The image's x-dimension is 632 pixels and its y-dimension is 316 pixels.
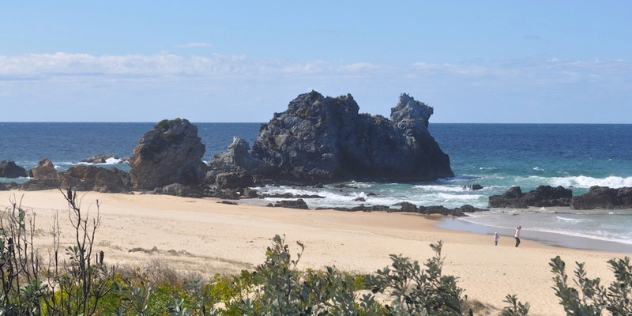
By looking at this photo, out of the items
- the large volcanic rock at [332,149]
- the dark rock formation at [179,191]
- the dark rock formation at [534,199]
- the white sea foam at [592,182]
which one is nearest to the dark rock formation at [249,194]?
the dark rock formation at [179,191]

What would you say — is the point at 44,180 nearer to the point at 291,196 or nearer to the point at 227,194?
the point at 227,194

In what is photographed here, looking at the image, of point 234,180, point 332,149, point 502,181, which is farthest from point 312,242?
point 502,181

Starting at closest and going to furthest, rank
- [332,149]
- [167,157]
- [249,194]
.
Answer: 1. [249,194]
2. [167,157]
3. [332,149]

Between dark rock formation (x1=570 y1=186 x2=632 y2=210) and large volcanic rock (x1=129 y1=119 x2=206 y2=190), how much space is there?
77.0ft

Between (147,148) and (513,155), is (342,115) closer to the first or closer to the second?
(147,148)

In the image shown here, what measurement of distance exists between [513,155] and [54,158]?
163 ft

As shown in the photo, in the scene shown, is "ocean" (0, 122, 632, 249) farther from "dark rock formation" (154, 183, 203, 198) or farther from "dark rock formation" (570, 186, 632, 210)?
"dark rock formation" (154, 183, 203, 198)

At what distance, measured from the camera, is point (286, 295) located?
3.99m

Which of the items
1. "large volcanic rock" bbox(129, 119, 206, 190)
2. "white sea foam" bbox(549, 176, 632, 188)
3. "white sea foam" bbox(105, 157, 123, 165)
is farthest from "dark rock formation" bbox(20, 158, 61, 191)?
"white sea foam" bbox(549, 176, 632, 188)

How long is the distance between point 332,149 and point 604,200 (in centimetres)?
2021

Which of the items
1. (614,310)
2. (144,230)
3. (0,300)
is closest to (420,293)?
(614,310)

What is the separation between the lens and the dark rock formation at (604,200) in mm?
37344

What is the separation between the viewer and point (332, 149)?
5131 cm

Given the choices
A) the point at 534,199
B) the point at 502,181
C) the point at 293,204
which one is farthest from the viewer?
the point at 502,181
